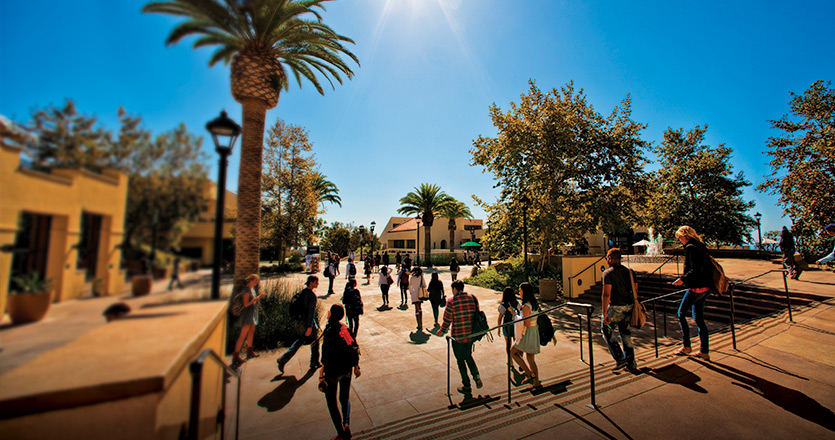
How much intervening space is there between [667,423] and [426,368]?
11.7 ft

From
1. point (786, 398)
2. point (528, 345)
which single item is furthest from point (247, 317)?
point (786, 398)

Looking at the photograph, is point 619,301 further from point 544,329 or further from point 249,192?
point 249,192

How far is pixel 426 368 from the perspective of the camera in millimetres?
5770

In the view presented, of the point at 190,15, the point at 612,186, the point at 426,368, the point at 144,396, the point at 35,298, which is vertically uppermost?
the point at 612,186

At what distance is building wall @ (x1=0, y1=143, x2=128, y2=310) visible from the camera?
1214 millimetres

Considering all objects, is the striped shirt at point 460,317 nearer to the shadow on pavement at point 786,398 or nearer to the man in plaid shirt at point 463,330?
the man in plaid shirt at point 463,330

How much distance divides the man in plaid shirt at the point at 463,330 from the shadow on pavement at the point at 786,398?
3.42m

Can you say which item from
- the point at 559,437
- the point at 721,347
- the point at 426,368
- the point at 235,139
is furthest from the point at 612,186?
the point at 235,139

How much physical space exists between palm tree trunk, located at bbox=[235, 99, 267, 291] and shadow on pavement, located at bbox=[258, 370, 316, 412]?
2565 mm

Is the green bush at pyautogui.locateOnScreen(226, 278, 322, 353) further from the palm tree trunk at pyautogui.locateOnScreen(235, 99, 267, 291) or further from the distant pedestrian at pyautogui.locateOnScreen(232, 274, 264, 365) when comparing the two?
the palm tree trunk at pyautogui.locateOnScreen(235, 99, 267, 291)

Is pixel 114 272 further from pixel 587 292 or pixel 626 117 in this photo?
pixel 626 117

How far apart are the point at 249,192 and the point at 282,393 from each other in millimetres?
3544

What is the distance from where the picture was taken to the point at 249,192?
5840 millimetres

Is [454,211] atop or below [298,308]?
atop
